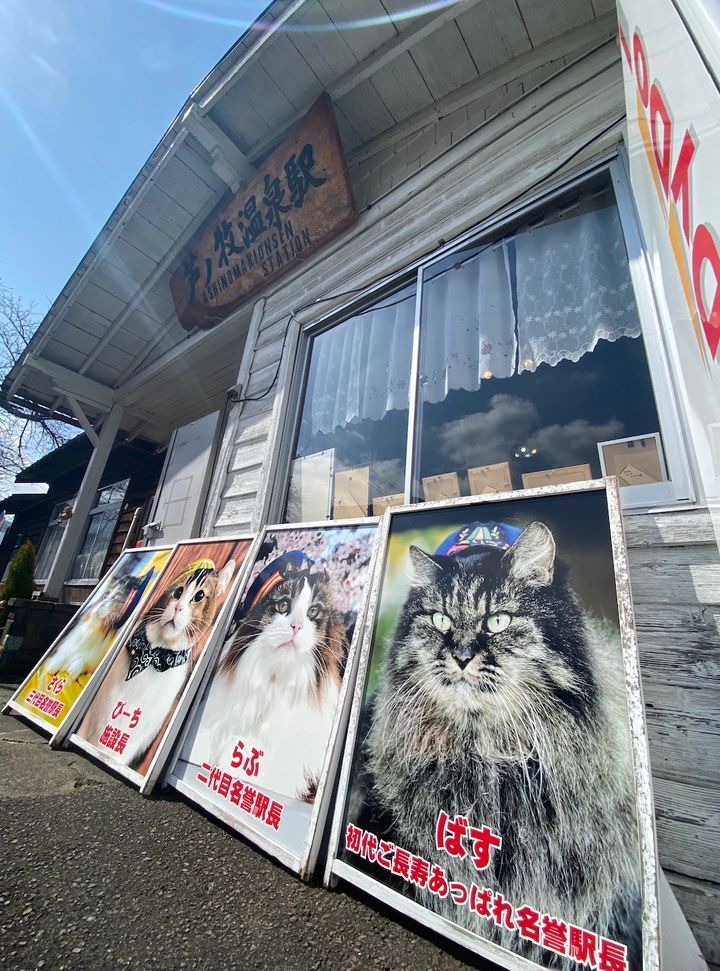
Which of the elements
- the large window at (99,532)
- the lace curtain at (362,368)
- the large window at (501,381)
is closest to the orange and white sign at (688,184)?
the large window at (501,381)

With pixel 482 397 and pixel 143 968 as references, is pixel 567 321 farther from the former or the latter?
pixel 143 968

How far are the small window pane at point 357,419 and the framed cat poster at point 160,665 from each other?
644 mm

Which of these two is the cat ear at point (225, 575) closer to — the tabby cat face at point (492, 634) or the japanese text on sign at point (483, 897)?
the tabby cat face at point (492, 634)

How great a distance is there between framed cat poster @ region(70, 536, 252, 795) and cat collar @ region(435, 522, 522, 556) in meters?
1.02

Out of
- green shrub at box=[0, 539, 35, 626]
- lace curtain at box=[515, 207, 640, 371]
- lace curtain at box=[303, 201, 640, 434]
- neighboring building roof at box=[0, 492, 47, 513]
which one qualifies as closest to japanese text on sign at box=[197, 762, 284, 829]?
lace curtain at box=[303, 201, 640, 434]

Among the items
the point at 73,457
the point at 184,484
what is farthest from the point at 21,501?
the point at 184,484

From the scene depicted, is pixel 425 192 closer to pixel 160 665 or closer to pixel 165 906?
pixel 160 665

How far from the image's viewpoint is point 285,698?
1.36m

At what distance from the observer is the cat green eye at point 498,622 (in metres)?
1.12

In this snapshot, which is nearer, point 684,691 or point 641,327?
point 684,691

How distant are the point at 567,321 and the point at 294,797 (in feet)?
6.98

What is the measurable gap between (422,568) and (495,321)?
56.6 inches

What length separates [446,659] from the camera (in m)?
1.16

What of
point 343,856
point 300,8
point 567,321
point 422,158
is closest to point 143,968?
point 343,856
